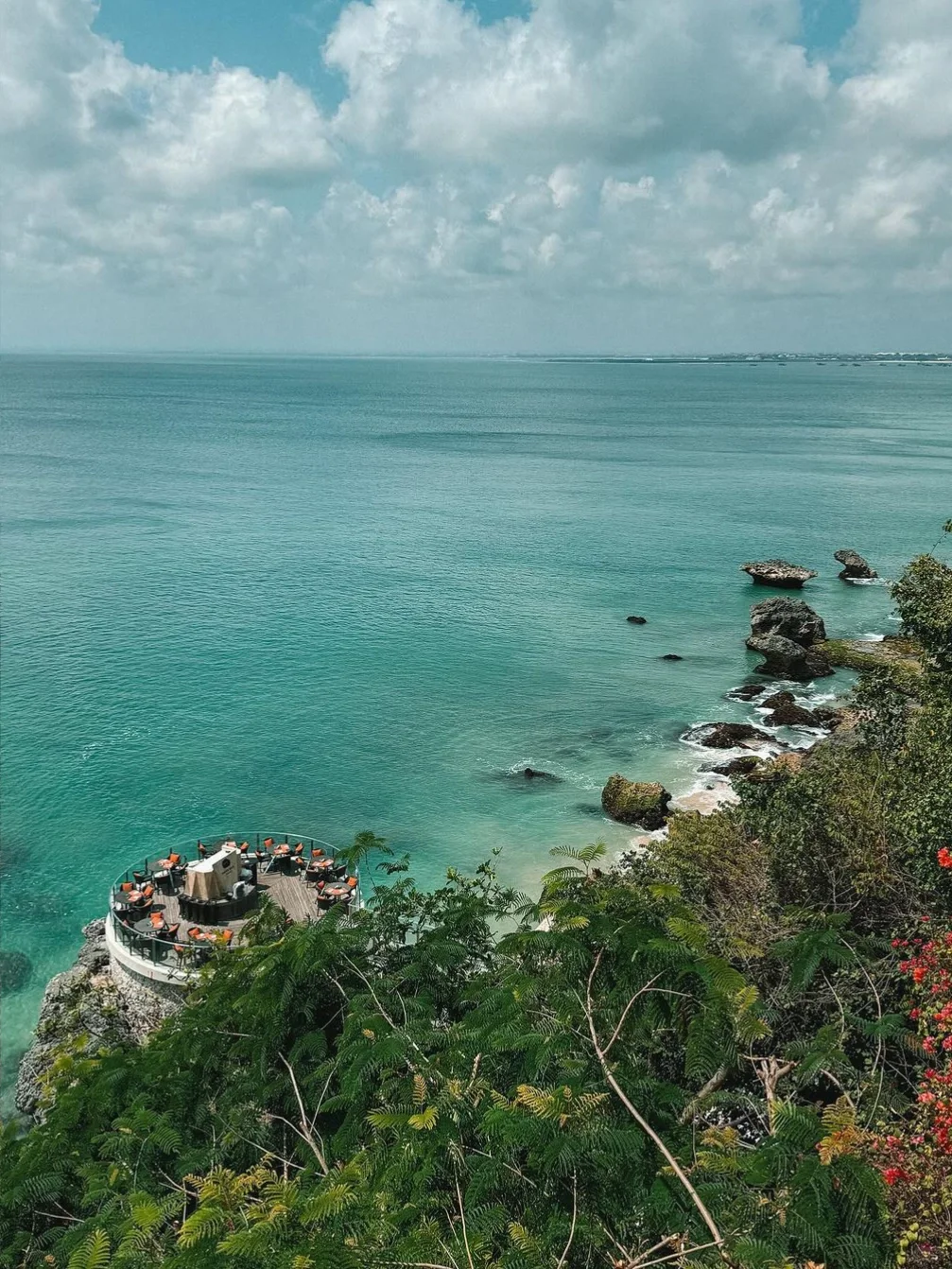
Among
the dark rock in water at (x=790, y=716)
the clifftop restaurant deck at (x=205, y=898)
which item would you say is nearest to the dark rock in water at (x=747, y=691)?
the dark rock in water at (x=790, y=716)

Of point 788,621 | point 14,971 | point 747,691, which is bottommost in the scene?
point 14,971

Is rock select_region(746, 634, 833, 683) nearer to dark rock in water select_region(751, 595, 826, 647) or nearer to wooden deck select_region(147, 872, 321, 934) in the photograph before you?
dark rock in water select_region(751, 595, 826, 647)

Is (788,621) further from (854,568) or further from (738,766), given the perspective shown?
(854,568)

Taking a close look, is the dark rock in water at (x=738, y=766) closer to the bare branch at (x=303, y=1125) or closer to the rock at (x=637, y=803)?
the rock at (x=637, y=803)

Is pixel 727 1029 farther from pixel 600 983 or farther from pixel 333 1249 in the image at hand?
pixel 333 1249

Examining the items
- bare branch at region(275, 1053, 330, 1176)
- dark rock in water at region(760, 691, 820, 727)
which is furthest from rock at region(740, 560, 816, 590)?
bare branch at region(275, 1053, 330, 1176)

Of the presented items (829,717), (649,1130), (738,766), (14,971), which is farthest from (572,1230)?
(829,717)
